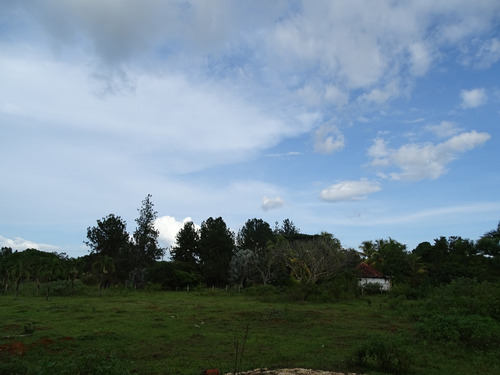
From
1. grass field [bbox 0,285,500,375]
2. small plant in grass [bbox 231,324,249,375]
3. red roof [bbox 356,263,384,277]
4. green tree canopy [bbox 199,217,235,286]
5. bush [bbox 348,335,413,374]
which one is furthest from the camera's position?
green tree canopy [bbox 199,217,235,286]

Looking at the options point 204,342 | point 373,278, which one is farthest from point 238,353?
point 373,278

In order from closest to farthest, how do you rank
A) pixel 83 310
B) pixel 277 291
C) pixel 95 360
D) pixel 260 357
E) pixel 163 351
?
pixel 95 360 < pixel 260 357 < pixel 163 351 < pixel 83 310 < pixel 277 291

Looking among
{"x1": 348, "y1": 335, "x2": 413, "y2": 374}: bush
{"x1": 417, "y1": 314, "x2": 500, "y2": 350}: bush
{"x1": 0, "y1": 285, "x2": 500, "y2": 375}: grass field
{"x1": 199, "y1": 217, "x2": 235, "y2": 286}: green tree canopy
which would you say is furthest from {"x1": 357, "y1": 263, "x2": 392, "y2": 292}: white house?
{"x1": 348, "y1": 335, "x2": 413, "y2": 374}: bush

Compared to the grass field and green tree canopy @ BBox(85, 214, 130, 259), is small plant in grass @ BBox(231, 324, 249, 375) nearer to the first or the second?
the grass field

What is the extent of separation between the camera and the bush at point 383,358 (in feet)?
27.9

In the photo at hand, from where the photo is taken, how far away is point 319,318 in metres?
17.0

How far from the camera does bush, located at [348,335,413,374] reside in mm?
8500

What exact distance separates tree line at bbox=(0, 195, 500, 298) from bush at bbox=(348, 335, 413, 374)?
19.3m

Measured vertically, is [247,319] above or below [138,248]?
below

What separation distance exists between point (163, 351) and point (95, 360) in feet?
17.3

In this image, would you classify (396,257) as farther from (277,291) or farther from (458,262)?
(277,291)

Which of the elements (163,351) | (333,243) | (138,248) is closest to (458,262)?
(333,243)

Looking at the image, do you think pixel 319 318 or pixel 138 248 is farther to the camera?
pixel 138 248

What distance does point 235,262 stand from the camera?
137 feet
